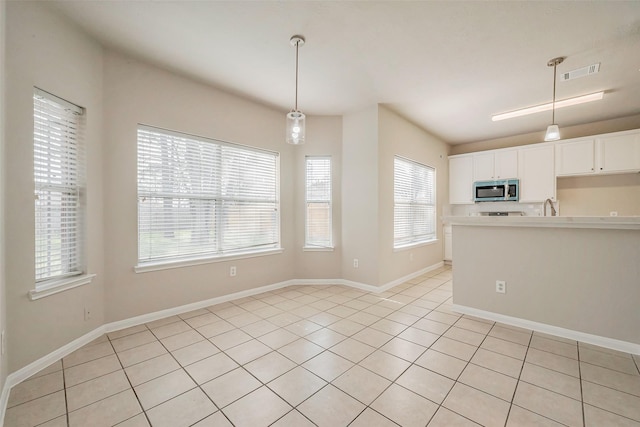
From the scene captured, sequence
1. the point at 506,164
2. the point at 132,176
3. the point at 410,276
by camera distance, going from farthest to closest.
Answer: the point at 506,164 < the point at 410,276 < the point at 132,176

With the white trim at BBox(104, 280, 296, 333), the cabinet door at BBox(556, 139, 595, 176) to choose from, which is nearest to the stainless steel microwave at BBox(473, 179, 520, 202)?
the cabinet door at BBox(556, 139, 595, 176)

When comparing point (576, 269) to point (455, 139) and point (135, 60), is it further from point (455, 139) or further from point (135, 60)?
point (135, 60)

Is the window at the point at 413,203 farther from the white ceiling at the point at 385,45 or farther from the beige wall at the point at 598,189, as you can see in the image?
the beige wall at the point at 598,189

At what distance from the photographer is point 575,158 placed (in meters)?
4.66

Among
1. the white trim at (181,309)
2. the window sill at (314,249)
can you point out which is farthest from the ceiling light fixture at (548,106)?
the white trim at (181,309)

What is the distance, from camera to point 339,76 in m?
3.12

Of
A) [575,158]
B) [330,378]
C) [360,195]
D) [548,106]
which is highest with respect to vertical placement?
[548,106]

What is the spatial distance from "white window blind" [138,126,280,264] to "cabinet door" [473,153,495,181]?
4423 mm

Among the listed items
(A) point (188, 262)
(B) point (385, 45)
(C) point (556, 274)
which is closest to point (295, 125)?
(B) point (385, 45)

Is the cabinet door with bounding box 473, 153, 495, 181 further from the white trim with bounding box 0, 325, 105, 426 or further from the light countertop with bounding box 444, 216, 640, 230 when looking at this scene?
the white trim with bounding box 0, 325, 105, 426

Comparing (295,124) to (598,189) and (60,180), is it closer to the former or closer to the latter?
(60,180)

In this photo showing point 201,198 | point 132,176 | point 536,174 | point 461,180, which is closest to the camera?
point 132,176

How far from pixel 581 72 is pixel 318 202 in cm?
360

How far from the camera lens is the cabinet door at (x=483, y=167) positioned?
5577 millimetres
